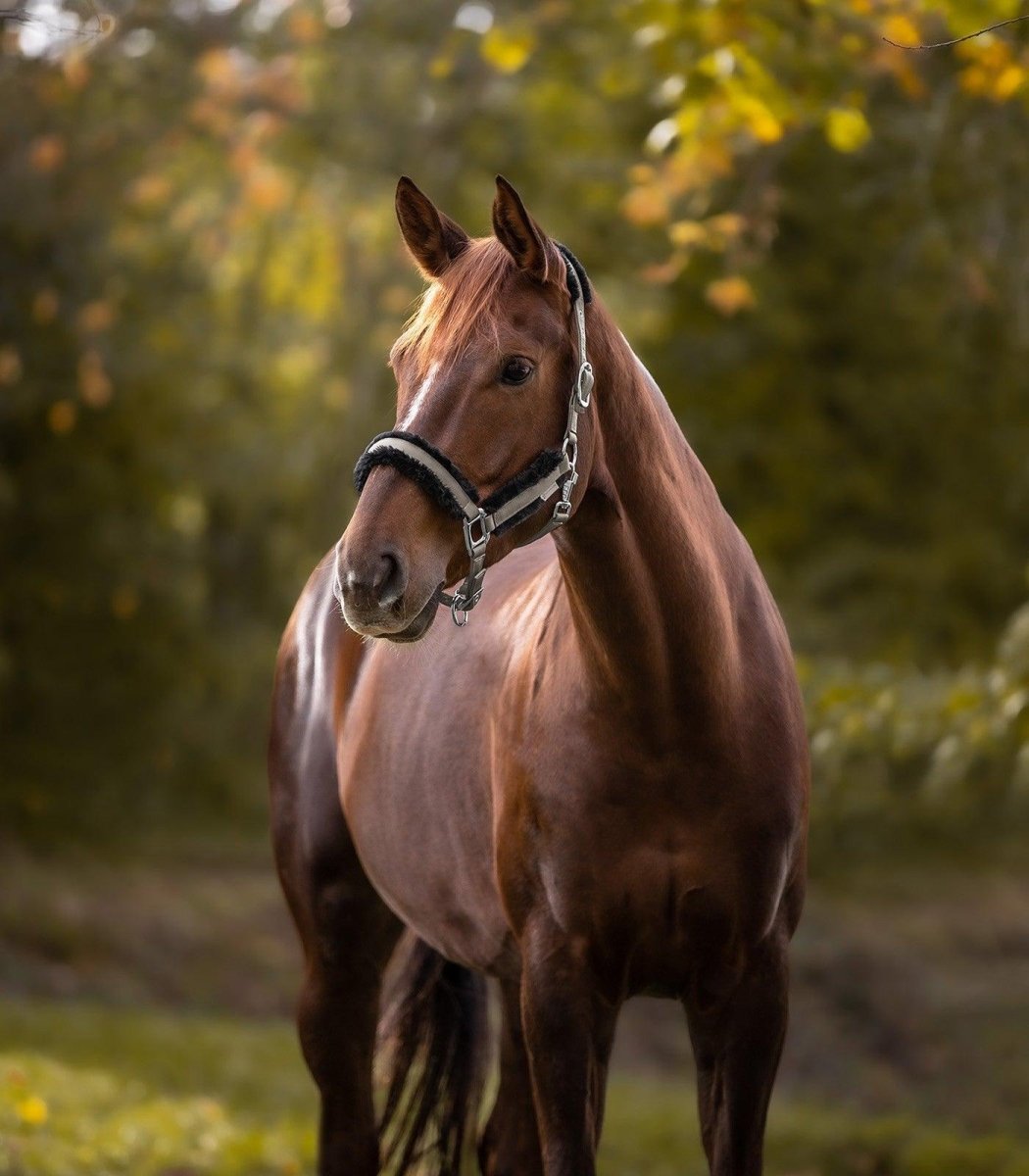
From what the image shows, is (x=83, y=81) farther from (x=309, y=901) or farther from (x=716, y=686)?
(x=716, y=686)

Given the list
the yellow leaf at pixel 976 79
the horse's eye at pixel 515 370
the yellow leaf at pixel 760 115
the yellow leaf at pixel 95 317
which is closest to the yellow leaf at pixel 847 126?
the yellow leaf at pixel 760 115

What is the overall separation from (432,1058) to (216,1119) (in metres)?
2.84

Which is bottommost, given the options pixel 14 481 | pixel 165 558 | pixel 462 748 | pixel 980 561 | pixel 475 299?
pixel 980 561

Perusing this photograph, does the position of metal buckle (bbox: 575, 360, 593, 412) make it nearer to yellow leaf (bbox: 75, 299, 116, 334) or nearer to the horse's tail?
the horse's tail

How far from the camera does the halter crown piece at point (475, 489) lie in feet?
8.56

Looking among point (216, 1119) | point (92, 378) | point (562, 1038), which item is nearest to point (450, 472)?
point (562, 1038)

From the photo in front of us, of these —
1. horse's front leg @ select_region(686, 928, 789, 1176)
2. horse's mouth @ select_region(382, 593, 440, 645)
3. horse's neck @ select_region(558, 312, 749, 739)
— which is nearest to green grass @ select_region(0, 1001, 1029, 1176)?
horse's front leg @ select_region(686, 928, 789, 1176)

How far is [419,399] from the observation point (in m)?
2.67

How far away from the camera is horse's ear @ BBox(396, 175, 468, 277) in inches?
116

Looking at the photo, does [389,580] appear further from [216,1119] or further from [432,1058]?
[216,1119]

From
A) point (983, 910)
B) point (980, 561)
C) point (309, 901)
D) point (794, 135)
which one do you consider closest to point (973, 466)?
point (980, 561)

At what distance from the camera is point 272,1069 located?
9102 mm

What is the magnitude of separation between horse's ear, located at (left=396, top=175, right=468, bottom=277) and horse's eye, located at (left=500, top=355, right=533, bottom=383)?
365 mm

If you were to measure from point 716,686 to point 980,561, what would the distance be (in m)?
9.31
